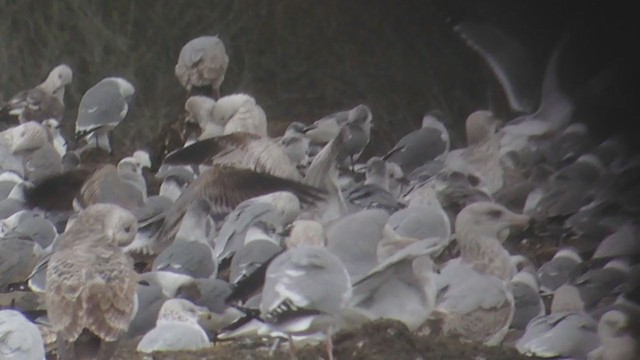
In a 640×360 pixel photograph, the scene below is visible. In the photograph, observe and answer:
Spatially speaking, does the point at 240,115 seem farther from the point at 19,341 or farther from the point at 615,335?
the point at 615,335

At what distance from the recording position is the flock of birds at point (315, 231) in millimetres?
3279

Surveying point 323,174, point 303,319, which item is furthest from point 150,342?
point 323,174

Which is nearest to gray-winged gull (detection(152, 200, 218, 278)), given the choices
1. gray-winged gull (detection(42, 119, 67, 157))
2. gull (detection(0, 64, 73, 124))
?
gull (detection(0, 64, 73, 124))

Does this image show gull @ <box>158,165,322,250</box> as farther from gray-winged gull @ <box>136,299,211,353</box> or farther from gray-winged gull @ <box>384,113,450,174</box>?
gray-winged gull @ <box>136,299,211,353</box>

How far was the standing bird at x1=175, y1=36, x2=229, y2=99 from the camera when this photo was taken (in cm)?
588

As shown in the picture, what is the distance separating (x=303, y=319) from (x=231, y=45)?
2.88m

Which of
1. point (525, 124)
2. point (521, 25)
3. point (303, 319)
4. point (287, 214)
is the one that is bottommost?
point (287, 214)

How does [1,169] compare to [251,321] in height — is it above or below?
below

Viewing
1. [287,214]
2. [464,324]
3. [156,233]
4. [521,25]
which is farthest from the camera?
[156,233]

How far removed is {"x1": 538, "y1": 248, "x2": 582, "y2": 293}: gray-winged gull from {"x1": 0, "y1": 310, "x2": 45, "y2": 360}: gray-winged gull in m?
1.60

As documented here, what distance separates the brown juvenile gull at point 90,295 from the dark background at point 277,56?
0.95 m

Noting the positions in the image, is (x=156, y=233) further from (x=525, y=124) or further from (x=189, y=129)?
(x=525, y=124)

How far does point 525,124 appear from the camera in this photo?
3.40 m

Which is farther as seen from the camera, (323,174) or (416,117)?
(416,117)
